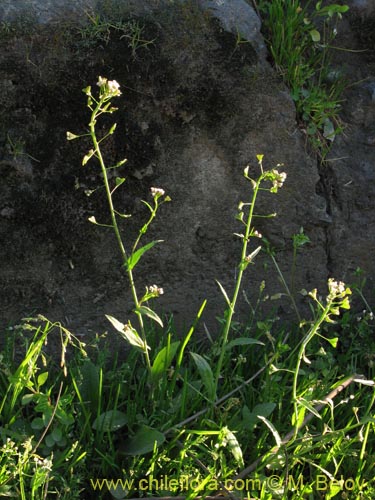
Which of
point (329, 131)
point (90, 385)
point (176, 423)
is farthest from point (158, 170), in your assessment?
point (176, 423)

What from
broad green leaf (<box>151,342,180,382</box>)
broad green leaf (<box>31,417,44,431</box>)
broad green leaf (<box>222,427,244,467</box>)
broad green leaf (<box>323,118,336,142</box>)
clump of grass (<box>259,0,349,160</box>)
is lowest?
broad green leaf (<box>31,417,44,431</box>)

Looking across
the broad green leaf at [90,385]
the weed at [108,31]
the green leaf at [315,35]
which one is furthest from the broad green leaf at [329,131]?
the broad green leaf at [90,385]

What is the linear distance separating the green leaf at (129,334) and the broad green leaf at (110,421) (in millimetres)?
209

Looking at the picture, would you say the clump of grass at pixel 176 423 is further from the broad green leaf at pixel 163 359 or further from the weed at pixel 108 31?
the weed at pixel 108 31

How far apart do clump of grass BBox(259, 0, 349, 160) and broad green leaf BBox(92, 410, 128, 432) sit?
1228 mm

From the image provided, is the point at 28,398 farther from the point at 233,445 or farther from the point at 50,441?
the point at 233,445

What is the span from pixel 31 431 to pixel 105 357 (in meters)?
0.36

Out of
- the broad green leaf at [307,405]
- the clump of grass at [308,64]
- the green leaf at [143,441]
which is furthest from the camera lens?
the clump of grass at [308,64]

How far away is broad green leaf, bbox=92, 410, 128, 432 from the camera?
2.31 m

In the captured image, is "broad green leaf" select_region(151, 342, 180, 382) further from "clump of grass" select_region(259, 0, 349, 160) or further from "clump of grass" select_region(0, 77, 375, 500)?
"clump of grass" select_region(259, 0, 349, 160)

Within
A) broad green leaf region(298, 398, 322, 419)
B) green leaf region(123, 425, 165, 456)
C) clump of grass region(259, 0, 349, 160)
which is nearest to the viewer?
broad green leaf region(298, 398, 322, 419)

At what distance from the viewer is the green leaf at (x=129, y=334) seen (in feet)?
7.52

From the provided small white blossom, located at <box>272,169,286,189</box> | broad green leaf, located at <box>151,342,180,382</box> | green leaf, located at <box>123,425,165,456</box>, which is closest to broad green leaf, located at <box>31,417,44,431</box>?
green leaf, located at <box>123,425,165,456</box>

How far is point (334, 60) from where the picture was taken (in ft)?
10.1
